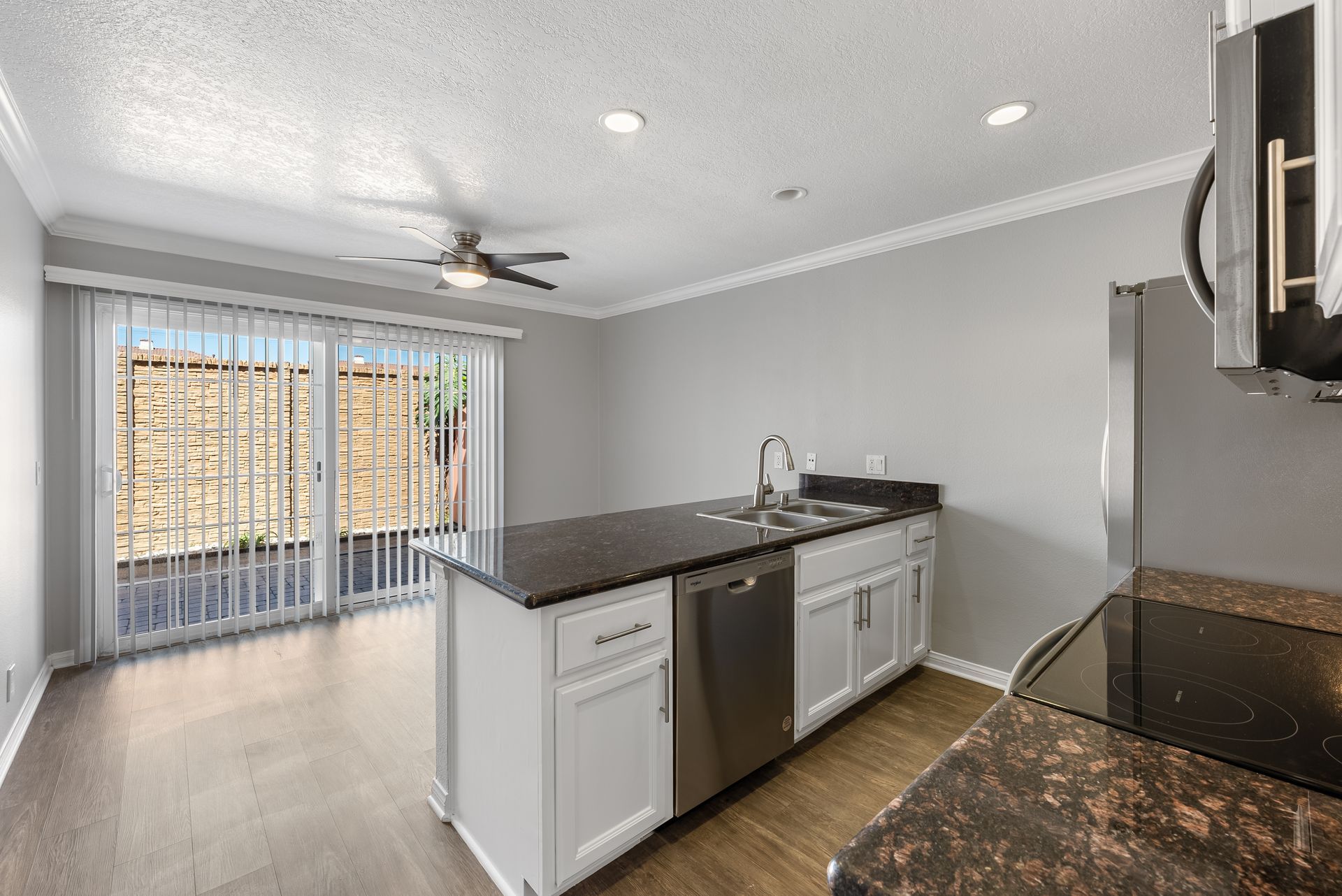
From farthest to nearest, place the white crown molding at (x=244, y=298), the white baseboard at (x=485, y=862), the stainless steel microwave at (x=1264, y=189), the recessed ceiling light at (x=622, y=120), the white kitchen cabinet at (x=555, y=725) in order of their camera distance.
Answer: the white crown molding at (x=244, y=298) < the recessed ceiling light at (x=622, y=120) < the white baseboard at (x=485, y=862) < the white kitchen cabinet at (x=555, y=725) < the stainless steel microwave at (x=1264, y=189)

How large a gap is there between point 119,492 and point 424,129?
2807mm

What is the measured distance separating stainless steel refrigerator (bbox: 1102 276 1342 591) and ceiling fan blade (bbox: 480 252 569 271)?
85.6 inches

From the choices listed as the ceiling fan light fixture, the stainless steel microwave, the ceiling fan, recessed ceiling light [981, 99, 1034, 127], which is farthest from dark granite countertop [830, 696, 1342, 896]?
the ceiling fan light fixture

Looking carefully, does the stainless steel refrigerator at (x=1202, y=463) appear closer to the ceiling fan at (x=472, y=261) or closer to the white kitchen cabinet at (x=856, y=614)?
the white kitchen cabinet at (x=856, y=614)

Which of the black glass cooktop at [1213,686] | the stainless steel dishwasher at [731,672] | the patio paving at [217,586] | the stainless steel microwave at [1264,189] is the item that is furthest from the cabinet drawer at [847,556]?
the patio paving at [217,586]

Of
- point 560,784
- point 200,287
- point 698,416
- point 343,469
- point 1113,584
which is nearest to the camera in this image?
point 560,784

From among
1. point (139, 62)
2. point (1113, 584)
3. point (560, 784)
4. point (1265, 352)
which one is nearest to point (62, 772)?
point (560, 784)

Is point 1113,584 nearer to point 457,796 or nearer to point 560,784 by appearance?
point 560,784

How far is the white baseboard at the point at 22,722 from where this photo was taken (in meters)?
2.18

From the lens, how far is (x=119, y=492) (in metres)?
3.25

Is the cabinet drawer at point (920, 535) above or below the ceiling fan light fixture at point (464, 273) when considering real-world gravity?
below

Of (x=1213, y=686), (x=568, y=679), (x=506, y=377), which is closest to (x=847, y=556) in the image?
(x=568, y=679)

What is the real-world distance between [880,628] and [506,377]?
334 cm

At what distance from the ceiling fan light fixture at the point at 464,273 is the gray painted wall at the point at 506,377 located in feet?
4.68
